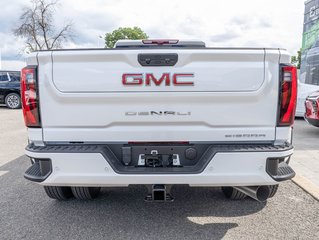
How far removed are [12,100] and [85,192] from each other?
13.4 m

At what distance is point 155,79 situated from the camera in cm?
254

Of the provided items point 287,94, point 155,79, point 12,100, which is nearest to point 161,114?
point 155,79

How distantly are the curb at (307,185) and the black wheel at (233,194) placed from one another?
932 mm

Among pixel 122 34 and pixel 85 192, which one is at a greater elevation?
pixel 122 34

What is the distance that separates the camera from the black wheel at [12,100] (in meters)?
14.9

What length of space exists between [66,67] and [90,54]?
23 cm

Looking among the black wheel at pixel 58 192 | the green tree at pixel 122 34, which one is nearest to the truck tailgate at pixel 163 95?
the black wheel at pixel 58 192

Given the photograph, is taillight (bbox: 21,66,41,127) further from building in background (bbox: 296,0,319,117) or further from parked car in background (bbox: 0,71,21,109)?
building in background (bbox: 296,0,319,117)

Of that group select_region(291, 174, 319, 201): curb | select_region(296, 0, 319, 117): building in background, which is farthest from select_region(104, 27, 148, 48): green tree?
select_region(291, 174, 319, 201): curb

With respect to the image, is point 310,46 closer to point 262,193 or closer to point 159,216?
point 262,193

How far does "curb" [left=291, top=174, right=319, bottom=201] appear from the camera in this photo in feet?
12.1

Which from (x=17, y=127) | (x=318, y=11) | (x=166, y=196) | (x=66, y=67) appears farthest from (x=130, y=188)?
(x=318, y=11)

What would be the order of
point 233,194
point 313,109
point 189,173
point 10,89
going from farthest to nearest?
point 10,89 → point 313,109 → point 233,194 → point 189,173

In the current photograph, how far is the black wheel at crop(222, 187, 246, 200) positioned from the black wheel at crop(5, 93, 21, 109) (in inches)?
548
